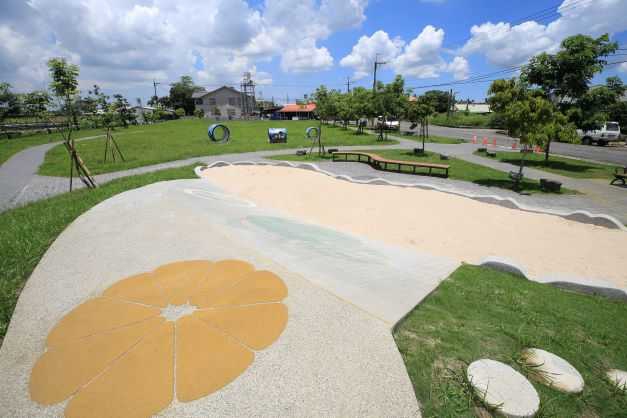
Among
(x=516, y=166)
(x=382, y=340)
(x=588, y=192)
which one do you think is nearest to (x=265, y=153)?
(x=516, y=166)

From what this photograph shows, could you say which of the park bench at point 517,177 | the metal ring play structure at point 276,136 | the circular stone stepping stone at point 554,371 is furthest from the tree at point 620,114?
the circular stone stepping stone at point 554,371

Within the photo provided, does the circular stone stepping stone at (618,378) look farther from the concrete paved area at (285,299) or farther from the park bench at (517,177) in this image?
the park bench at (517,177)

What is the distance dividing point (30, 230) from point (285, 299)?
673 centimetres

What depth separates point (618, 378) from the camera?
118 inches

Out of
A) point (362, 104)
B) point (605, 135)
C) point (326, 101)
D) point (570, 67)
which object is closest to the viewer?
point (570, 67)

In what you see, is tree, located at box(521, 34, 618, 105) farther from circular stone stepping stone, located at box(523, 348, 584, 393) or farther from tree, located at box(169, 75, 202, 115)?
tree, located at box(169, 75, 202, 115)

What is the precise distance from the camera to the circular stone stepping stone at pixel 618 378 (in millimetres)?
2911

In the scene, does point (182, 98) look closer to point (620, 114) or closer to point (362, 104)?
point (362, 104)

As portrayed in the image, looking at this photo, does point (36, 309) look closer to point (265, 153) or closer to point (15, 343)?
point (15, 343)

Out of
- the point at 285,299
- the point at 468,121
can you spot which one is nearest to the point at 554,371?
the point at 285,299

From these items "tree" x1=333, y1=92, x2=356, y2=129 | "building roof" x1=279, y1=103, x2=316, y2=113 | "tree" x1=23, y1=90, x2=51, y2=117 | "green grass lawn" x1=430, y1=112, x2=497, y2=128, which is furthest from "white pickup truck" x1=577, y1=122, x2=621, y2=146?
"building roof" x1=279, y1=103, x2=316, y2=113

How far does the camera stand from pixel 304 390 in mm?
2787

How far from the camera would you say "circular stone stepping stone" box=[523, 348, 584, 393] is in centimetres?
284

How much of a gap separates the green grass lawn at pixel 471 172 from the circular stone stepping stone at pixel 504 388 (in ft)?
38.1
